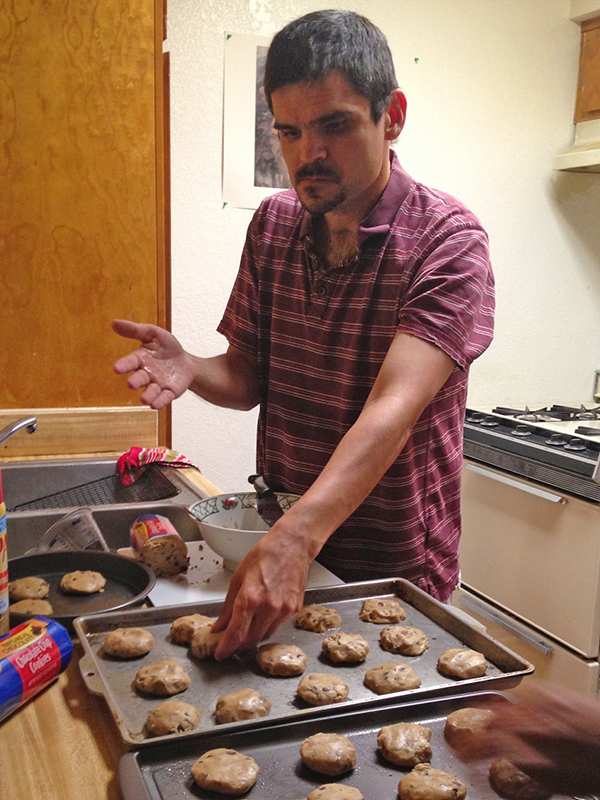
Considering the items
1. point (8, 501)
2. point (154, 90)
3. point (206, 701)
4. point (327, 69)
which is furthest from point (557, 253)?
point (206, 701)

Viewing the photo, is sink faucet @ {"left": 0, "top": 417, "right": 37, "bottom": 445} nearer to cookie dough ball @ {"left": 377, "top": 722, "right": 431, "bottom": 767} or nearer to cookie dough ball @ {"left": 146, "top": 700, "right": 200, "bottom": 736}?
cookie dough ball @ {"left": 146, "top": 700, "right": 200, "bottom": 736}

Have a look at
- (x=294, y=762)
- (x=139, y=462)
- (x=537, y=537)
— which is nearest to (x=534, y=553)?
(x=537, y=537)

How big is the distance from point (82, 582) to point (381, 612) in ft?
1.39

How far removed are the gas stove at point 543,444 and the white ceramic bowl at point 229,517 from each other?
1157 mm

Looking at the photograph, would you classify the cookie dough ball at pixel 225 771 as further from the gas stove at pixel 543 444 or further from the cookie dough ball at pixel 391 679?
the gas stove at pixel 543 444

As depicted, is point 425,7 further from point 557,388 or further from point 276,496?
point 276,496

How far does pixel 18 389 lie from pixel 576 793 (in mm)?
1709

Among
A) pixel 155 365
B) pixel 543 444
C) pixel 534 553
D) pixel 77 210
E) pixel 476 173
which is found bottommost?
pixel 534 553

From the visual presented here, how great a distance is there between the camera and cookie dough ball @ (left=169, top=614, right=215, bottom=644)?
90 centimetres

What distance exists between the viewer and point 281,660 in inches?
33.9

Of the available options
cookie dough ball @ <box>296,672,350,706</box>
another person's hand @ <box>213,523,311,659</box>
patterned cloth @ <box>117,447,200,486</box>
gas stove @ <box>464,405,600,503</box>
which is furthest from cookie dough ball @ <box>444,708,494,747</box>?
gas stove @ <box>464,405,600,503</box>

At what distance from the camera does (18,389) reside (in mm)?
1936

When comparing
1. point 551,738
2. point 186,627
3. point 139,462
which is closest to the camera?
point 551,738

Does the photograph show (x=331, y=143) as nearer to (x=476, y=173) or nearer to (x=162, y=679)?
(x=162, y=679)
